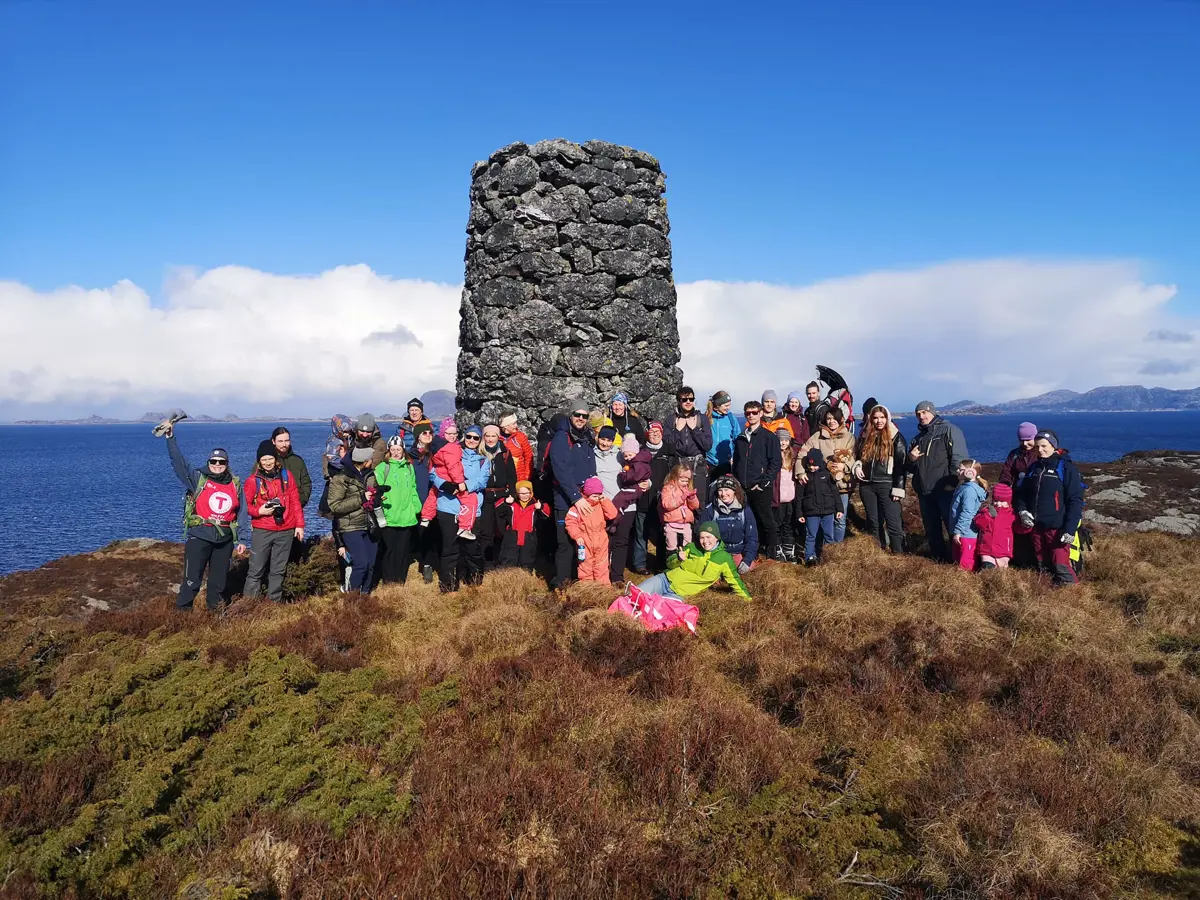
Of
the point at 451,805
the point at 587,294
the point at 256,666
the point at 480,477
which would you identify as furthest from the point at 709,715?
the point at 587,294

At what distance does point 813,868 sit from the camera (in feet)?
13.5

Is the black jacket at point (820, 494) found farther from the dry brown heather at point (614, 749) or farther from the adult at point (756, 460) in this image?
the dry brown heather at point (614, 749)

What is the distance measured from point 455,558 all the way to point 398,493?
1337 millimetres

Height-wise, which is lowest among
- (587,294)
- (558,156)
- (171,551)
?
(171,551)

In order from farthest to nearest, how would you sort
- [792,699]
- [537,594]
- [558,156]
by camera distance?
[558,156]
[537,594]
[792,699]

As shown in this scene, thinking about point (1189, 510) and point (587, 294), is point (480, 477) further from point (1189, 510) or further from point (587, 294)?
point (1189, 510)

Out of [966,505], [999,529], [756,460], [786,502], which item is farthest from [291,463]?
[999,529]

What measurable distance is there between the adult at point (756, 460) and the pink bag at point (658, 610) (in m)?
2.45

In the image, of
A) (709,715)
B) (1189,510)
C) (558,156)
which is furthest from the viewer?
Result: (1189,510)

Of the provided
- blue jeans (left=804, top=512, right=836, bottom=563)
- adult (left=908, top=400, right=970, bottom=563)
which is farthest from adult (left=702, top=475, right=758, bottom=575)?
adult (left=908, top=400, right=970, bottom=563)

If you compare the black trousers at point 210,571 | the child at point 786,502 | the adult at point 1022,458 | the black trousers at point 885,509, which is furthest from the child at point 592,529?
the adult at point 1022,458

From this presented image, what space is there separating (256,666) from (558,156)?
977cm

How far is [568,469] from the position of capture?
9.33 m

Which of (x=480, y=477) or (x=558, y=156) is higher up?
(x=558, y=156)
